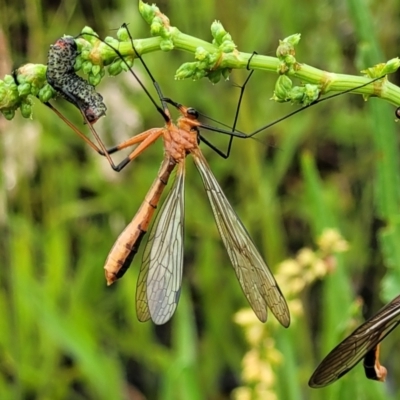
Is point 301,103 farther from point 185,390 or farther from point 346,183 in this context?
point 346,183

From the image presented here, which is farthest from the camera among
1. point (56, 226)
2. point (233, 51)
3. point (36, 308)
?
point (56, 226)

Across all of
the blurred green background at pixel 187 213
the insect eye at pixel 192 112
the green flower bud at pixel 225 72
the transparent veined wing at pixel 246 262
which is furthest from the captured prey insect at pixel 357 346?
the blurred green background at pixel 187 213

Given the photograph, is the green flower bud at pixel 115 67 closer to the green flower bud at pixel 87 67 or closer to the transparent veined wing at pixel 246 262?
the green flower bud at pixel 87 67

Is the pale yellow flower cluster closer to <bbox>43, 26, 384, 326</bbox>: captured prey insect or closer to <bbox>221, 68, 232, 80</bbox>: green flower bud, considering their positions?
<bbox>43, 26, 384, 326</bbox>: captured prey insect

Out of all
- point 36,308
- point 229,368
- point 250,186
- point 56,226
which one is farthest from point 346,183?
point 36,308

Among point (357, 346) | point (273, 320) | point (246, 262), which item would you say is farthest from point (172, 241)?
point (357, 346)

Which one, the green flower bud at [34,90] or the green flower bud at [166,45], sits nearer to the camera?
the green flower bud at [166,45]

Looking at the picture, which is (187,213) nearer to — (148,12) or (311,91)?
(148,12)
